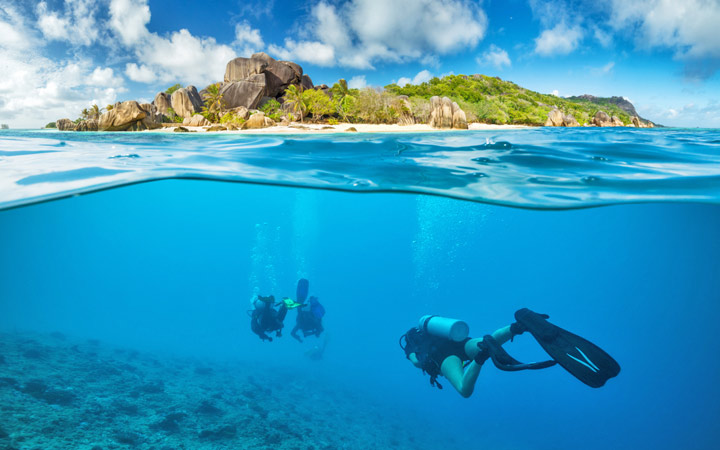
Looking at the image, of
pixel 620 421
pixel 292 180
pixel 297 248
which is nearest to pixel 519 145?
pixel 292 180

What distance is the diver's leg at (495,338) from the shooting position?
209 inches

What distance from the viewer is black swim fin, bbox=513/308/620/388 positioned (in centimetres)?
436

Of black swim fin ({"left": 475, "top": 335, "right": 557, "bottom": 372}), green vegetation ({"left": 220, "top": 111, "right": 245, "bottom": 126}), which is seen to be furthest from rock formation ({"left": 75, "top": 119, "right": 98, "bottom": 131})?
black swim fin ({"left": 475, "top": 335, "right": 557, "bottom": 372})

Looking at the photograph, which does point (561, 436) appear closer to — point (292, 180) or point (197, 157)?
point (292, 180)

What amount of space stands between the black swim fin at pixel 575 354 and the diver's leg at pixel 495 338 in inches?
10.7

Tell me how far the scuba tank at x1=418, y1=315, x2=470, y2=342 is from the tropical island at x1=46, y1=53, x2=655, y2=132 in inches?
1107

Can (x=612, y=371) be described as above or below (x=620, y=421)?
above

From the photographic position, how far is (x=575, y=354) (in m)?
4.59

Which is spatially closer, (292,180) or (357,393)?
(292,180)

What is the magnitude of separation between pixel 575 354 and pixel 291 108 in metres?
55.6

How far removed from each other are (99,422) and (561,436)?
16.2m

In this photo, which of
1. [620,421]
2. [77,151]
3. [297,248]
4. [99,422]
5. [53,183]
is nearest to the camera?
[99,422]

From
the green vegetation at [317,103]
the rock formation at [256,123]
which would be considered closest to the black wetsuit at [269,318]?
the rock formation at [256,123]

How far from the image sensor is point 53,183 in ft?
25.4
